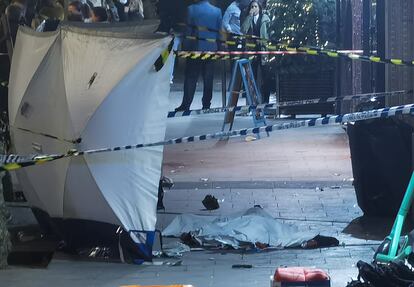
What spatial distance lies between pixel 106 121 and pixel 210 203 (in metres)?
2.60

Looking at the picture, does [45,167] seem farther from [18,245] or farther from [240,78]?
[240,78]

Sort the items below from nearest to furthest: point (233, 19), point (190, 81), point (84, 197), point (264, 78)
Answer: point (84, 197) → point (190, 81) → point (233, 19) → point (264, 78)

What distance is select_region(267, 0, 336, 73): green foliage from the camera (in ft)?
59.4

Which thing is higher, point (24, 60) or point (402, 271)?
point (24, 60)

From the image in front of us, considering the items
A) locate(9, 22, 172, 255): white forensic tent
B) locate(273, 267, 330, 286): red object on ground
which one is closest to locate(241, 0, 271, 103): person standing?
locate(9, 22, 172, 255): white forensic tent

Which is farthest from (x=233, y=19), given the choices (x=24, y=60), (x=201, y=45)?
(x=24, y=60)

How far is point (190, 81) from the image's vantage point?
18.9m

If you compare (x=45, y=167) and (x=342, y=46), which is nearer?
(x=45, y=167)

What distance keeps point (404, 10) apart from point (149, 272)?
4269 mm

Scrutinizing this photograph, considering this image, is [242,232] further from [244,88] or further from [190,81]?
[190,81]

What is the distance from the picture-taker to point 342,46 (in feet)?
56.8

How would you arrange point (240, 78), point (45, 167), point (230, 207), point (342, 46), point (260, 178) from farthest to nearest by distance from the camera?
point (342, 46), point (240, 78), point (260, 178), point (230, 207), point (45, 167)


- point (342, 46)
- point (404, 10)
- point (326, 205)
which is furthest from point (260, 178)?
point (342, 46)

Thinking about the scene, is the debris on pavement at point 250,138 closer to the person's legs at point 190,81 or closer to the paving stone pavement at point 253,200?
the paving stone pavement at point 253,200
